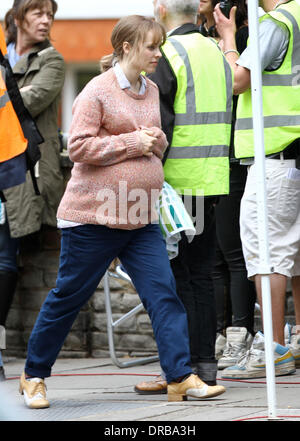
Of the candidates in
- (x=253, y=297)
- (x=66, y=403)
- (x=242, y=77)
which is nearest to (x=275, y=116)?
(x=242, y=77)

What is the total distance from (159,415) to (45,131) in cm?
288

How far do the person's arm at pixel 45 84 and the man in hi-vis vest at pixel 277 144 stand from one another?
1.52 meters

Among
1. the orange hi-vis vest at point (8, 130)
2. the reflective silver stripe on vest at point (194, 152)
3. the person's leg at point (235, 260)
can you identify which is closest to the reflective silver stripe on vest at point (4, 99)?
the orange hi-vis vest at point (8, 130)

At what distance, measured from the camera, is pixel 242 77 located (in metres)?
5.18

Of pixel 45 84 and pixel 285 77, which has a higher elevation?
pixel 285 77

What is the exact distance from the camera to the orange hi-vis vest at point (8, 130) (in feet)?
18.1

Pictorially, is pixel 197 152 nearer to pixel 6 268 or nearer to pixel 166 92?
pixel 166 92

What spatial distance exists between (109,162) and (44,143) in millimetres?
2189

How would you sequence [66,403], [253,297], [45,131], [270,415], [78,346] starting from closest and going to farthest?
[270,415]
[66,403]
[253,297]
[45,131]
[78,346]

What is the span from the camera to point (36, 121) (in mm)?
6562

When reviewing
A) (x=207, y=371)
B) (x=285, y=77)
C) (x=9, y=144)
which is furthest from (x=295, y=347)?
(x=9, y=144)

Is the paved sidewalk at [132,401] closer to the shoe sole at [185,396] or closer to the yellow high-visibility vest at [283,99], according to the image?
the shoe sole at [185,396]

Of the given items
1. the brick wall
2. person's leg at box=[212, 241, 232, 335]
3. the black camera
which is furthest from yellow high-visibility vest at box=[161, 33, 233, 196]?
the brick wall

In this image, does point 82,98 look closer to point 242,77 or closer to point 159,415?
point 242,77
